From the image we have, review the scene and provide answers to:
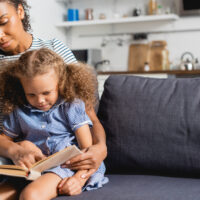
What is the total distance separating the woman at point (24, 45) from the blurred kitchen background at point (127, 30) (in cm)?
A: 271

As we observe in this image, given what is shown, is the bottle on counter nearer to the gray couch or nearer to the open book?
the gray couch

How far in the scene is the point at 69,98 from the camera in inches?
58.0

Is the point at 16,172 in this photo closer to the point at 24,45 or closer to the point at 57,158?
the point at 57,158

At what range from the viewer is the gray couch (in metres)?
1.46

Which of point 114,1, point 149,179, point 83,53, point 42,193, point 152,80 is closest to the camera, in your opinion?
point 42,193

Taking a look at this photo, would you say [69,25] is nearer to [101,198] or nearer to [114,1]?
[114,1]

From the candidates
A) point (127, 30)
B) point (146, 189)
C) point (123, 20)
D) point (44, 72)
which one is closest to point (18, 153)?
point (44, 72)

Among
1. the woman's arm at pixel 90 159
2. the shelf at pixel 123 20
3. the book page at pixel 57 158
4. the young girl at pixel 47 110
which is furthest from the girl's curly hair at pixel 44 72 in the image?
the shelf at pixel 123 20

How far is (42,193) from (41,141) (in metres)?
0.30

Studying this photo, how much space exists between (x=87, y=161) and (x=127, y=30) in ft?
12.5

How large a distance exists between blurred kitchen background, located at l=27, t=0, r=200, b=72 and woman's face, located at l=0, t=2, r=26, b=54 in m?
2.75

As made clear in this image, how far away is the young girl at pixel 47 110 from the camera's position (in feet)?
4.47

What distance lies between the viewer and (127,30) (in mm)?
4938

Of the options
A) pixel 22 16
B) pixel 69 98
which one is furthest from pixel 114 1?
pixel 69 98
